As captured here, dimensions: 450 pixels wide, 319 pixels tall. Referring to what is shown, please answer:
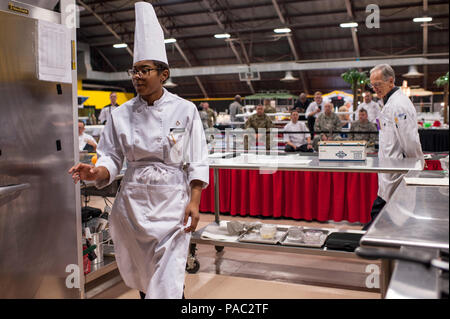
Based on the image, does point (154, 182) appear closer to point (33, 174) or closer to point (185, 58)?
point (33, 174)

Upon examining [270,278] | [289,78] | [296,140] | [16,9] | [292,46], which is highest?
[292,46]

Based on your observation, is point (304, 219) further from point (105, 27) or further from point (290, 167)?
point (105, 27)

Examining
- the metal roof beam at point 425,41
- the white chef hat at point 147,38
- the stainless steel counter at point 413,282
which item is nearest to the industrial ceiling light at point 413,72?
the metal roof beam at point 425,41

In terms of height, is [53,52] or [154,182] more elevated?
[53,52]

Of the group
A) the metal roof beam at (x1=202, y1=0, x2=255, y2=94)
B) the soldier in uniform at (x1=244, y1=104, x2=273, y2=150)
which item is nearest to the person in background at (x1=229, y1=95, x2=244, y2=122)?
the metal roof beam at (x1=202, y1=0, x2=255, y2=94)

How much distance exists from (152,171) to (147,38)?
21.0 inches

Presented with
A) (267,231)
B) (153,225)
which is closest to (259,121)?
(267,231)

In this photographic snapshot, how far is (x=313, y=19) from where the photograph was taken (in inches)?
563

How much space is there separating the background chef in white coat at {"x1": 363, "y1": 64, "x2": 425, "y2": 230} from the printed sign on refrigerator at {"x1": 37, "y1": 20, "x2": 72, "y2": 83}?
196 cm

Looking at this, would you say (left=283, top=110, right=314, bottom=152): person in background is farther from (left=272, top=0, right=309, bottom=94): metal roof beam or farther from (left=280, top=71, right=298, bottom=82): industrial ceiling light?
(left=280, top=71, right=298, bottom=82): industrial ceiling light

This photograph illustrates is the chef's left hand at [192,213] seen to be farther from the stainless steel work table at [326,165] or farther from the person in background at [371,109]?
the person in background at [371,109]

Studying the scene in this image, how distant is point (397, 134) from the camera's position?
9.18 feet

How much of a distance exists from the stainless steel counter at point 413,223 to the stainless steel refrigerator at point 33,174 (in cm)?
169
